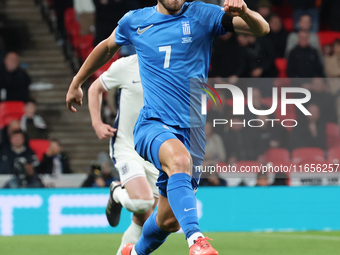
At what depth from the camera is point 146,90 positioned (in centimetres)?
362

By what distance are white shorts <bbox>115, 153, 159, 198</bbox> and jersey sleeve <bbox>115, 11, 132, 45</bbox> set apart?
1408mm

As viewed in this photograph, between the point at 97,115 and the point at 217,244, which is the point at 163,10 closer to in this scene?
the point at 97,115

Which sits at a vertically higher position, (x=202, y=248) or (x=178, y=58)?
(x=178, y=58)

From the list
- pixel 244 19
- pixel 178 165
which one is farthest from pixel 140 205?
pixel 244 19

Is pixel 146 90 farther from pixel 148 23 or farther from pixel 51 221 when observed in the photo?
pixel 51 221

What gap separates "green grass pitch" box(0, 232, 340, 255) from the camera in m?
5.30

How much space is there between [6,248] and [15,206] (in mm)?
1605

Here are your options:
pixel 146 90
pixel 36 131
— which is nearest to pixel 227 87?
pixel 36 131

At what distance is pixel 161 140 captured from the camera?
10.5 feet

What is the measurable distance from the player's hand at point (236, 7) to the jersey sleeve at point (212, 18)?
0.37 meters

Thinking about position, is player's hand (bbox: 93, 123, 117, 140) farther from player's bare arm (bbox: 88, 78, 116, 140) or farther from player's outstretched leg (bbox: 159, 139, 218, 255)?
player's outstretched leg (bbox: 159, 139, 218, 255)

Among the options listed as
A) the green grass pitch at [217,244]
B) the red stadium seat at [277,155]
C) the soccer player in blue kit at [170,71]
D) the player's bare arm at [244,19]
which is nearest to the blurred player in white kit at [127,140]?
the green grass pitch at [217,244]

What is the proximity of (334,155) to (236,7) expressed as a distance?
5421 mm

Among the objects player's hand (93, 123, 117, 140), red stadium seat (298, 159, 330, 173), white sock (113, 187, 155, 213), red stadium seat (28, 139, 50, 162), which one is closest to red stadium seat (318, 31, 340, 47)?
red stadium seat (298, 159, 330, 173)
